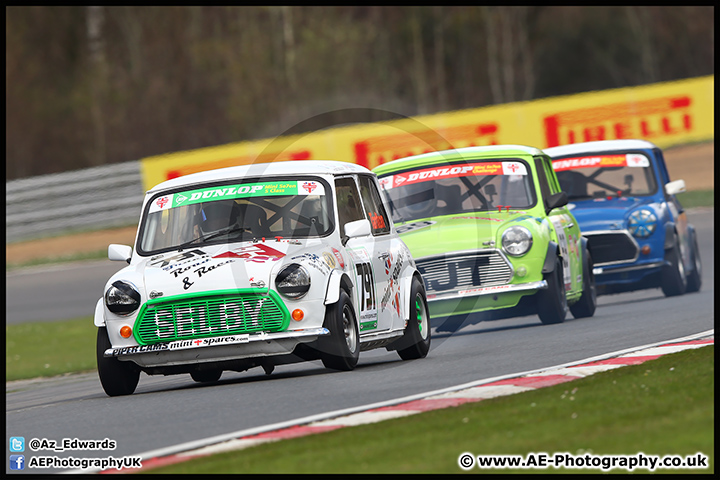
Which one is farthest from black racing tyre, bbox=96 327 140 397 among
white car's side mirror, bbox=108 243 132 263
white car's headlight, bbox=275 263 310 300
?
white car's headlight, bbox=275 263 310 300

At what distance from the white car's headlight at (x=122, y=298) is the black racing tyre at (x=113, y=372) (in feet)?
0.72

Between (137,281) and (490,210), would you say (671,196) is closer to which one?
(490,210)

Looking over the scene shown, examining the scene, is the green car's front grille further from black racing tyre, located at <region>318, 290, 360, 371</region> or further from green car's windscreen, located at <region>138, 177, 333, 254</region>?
black racing tyre, located at <region>318, 290, 360, 371</region>

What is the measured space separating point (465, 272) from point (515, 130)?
1617 cm

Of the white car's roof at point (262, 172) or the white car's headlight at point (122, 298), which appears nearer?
the white car's headlight at point (122, 298)

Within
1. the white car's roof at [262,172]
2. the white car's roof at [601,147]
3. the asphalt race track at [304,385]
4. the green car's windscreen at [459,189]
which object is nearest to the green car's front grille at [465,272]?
the asphalt race track at [304,385]

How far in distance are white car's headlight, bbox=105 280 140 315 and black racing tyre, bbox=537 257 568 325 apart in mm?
4898

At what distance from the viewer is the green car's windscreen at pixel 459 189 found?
12.7 m

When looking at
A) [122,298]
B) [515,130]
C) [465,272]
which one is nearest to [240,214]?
[122,298]

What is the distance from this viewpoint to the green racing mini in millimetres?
12094

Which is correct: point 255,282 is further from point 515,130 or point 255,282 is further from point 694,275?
point 515,130

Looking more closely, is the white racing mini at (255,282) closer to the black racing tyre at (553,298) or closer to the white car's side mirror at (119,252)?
the white car's side mirror at (119,252)

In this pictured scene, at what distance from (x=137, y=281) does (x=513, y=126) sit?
1993 centimetres

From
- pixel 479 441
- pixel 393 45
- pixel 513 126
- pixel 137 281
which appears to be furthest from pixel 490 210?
pixel 393 45
